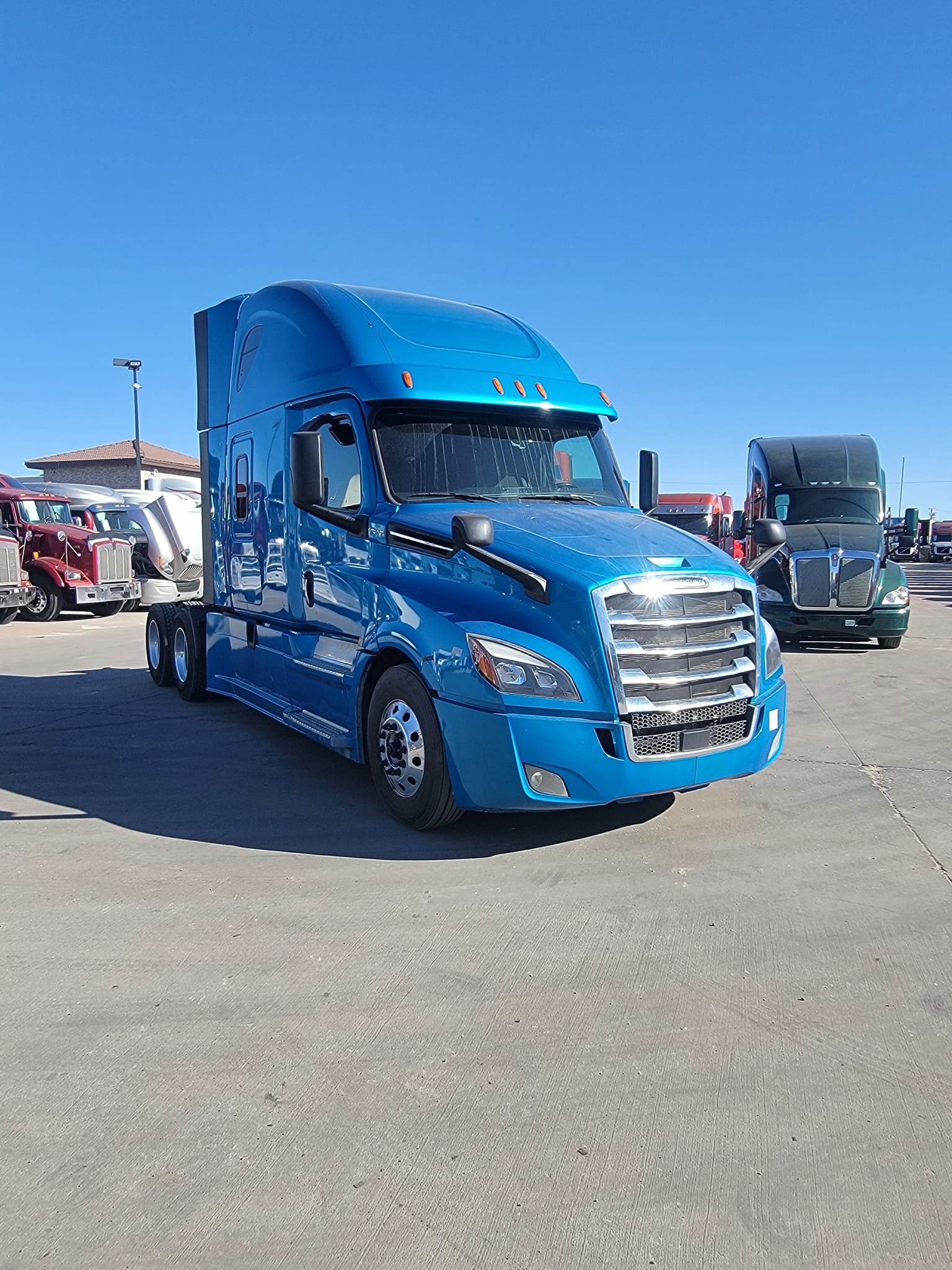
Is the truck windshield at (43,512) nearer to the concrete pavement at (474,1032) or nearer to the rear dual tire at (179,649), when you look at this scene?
the rear dual tire at (179,649)

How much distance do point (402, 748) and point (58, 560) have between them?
53.1 feet

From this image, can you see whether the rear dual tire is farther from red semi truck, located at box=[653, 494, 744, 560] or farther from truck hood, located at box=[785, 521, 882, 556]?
red semi truck, located at box=[653, 494, 744, 560]

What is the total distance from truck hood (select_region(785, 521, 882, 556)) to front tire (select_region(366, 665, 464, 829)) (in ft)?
32.4

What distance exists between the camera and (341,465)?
622 cm

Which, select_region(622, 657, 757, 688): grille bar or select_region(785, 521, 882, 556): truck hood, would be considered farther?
select_region(785, 521, 882, 556): truck hood

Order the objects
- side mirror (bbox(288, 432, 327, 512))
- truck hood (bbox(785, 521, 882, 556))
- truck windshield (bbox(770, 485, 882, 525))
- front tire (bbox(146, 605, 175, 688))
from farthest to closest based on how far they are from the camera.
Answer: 1. truck windshield (bbox(770, 485, 882, 525))
2. truck hood (bbox(785, 521, 882, 556))
3. front tire (bbox(146, 605, 175, 688))
4. side mirror (bbox(288, 432, 327, 512))

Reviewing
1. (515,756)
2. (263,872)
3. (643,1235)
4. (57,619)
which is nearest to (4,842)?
→ (263,872)

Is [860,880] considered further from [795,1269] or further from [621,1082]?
[795,1269]

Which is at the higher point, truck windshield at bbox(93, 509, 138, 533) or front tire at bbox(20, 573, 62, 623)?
truck windshield at bbox(93, 509, 138, 533)

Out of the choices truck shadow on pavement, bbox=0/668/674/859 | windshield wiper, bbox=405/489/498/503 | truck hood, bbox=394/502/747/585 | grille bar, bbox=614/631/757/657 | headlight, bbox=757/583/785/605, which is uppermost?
windshield wiper, bbox=405/489/498/503

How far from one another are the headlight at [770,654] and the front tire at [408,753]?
1944 mm

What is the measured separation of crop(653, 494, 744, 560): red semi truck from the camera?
28.3 meters

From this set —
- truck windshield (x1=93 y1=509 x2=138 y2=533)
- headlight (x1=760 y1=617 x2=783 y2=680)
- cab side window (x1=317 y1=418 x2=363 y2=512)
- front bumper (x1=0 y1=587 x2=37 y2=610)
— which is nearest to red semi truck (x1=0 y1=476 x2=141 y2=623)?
front bumper (x1=0 y1=587 x2=37 y2=610)

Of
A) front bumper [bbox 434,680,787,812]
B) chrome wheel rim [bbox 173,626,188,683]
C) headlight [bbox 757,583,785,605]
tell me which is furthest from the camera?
headlight [bbox 757,583,785,605]
